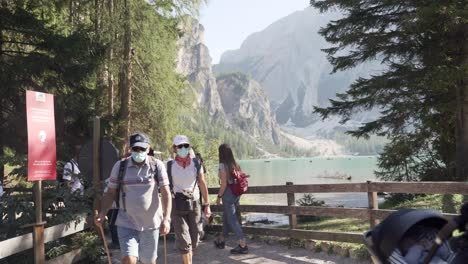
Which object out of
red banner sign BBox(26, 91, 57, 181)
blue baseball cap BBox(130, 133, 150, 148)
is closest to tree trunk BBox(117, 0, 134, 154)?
red banner sign BBox(26, 91, 57, 181)

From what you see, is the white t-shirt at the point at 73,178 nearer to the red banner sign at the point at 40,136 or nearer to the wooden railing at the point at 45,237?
the wooden railing at the point at 45,237

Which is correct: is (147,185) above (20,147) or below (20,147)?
below

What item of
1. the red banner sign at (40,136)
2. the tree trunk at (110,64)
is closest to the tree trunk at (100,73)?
the tree trunk at (110,64)

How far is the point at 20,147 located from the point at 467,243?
12.9 m

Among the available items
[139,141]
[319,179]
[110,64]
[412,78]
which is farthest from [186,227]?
[319,179]

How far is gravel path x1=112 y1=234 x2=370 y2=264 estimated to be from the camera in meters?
6.61

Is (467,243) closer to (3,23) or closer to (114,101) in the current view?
(3,23)

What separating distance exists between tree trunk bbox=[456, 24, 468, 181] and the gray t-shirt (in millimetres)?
9421

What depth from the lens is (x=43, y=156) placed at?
5172 millimetres

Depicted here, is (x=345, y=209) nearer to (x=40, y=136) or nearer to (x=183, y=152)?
(x=183, y=152)

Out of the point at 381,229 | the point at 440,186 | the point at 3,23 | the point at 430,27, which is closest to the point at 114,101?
the point at 3,23

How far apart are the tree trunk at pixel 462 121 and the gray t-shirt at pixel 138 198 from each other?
371 inches

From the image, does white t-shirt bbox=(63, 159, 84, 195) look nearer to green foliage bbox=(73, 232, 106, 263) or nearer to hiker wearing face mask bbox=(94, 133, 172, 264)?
green foliage bbox=(73, 232, 106, 263)

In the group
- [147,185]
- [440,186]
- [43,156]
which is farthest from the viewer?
[440,186]
